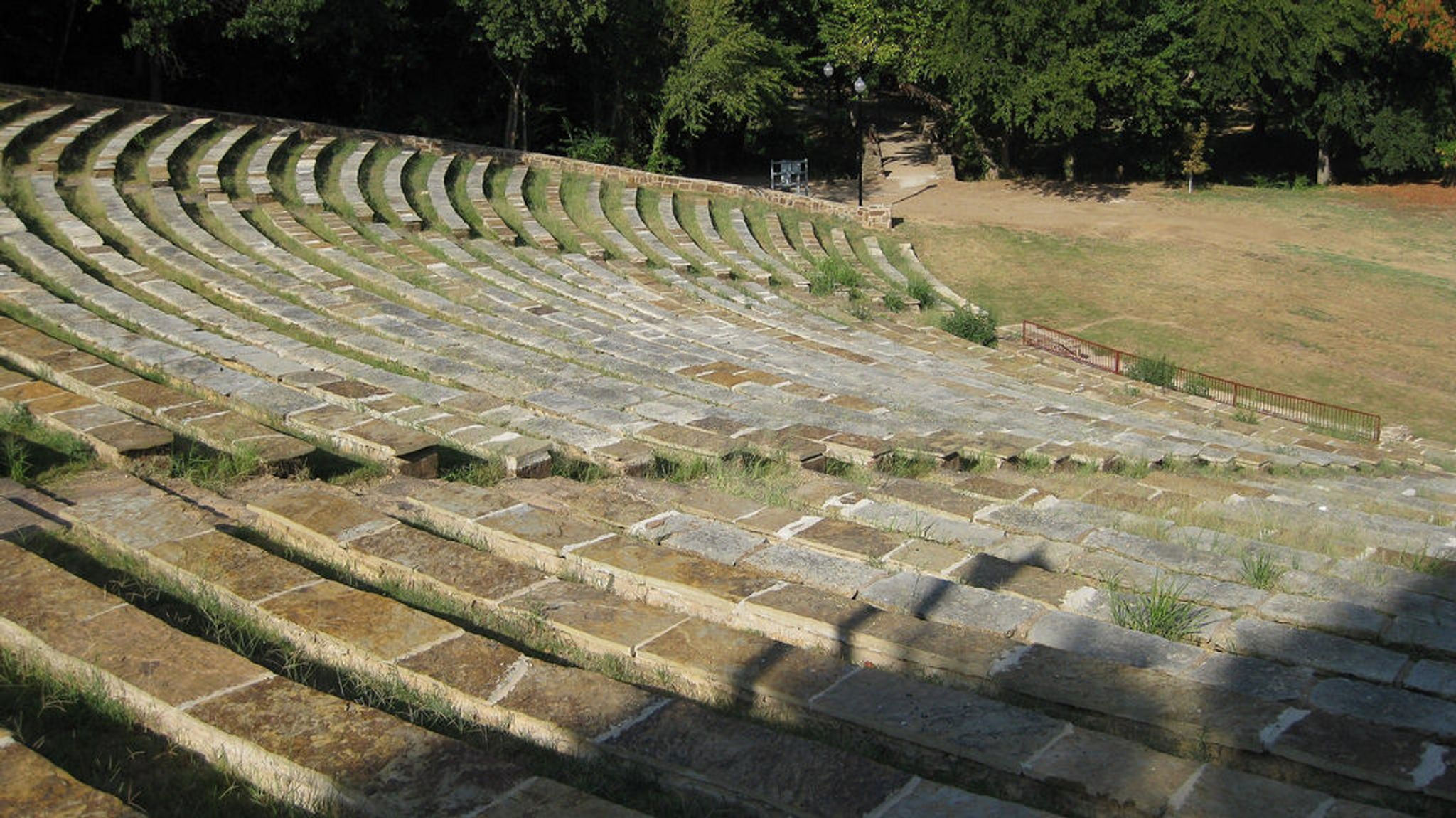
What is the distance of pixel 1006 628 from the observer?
530 centimetres

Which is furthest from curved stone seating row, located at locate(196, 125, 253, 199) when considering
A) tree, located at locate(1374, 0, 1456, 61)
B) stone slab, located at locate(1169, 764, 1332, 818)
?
tree, located at locate(1374, 0, 1456, 61)

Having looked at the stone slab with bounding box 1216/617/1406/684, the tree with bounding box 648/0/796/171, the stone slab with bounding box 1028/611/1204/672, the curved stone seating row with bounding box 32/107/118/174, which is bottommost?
the stone slab with bounding box 1216/617/1406/684

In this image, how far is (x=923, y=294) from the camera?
74.3 feet

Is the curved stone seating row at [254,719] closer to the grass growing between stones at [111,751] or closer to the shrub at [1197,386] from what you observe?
the grass growing between stones at [111,751]

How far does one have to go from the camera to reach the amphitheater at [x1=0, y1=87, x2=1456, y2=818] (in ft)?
12.8

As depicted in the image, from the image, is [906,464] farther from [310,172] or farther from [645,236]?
[310,172]

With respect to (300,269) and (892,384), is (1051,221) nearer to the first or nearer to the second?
(892,384)

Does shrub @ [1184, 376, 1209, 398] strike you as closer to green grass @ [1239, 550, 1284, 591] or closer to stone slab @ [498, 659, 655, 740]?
green grass @ [1239, 550, 1284, 591]

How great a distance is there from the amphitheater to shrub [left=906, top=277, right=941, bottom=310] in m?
7.88

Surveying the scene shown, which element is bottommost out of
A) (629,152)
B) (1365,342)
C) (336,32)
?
(1365,342)

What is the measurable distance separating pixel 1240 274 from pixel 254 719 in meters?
27.5

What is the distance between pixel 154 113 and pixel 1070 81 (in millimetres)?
23125

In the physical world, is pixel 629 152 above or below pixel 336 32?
below

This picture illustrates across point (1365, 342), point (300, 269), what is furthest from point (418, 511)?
point (1365, 342)
